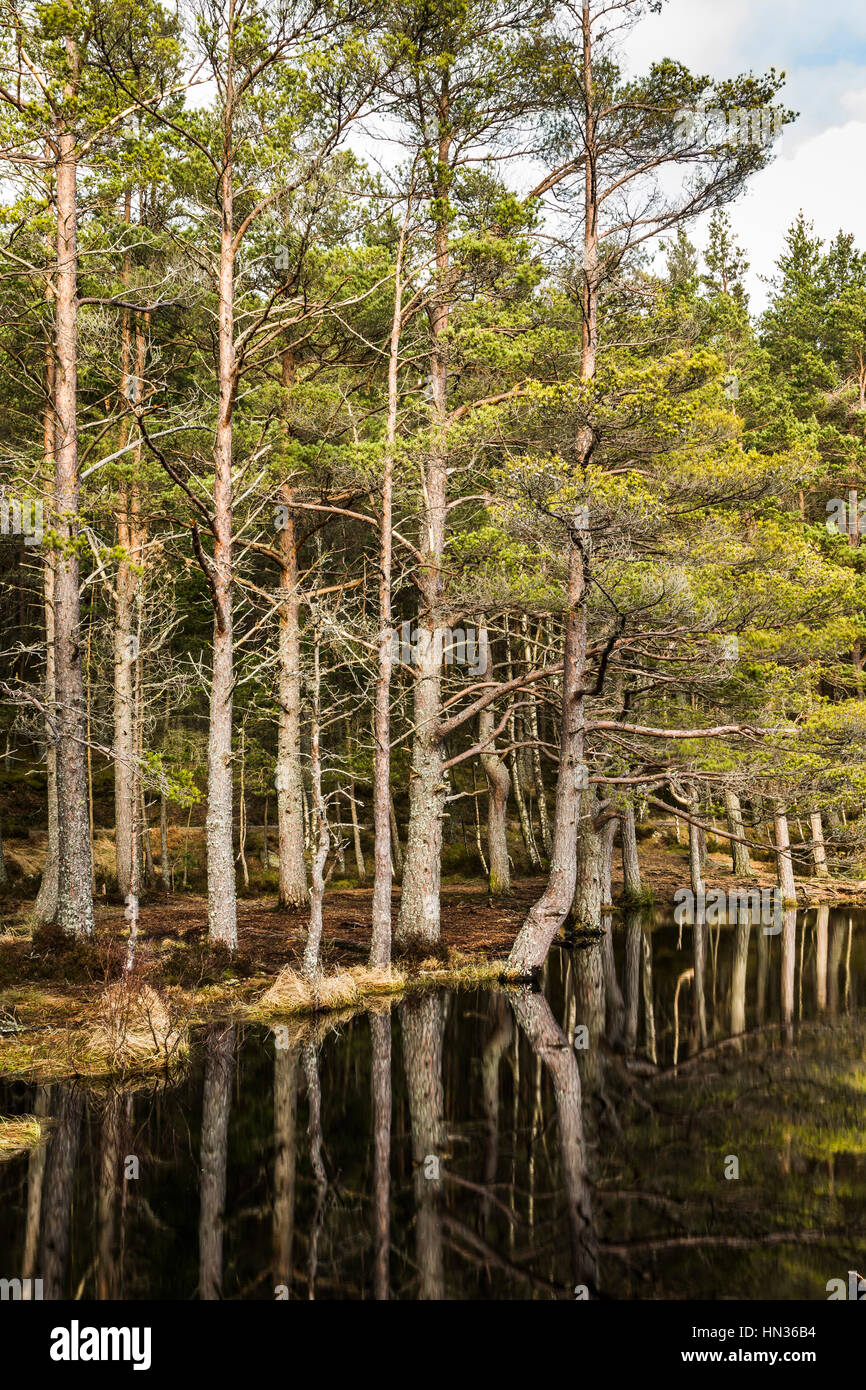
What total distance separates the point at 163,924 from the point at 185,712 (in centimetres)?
1387

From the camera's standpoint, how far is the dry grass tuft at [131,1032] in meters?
8.90

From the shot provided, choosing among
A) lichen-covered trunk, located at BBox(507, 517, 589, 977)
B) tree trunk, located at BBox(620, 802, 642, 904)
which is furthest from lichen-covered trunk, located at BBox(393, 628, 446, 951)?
tree trunk, located at BBox(620, 802, 642, 904)

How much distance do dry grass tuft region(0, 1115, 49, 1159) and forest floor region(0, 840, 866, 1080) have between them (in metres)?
1.32

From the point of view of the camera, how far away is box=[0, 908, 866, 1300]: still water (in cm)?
525

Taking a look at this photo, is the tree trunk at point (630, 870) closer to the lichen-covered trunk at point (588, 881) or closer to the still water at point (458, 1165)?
the lichen-covered trunk at point (588, 881)

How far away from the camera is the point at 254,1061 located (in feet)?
31.2

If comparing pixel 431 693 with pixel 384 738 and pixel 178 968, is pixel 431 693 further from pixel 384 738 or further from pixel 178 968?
pixel 178 968

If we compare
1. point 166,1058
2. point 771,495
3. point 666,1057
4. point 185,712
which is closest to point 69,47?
point 771,495

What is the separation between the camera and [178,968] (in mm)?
12188

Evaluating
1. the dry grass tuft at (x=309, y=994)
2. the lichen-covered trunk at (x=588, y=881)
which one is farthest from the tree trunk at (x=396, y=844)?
the dry grass tuft at (x=309, y=994)

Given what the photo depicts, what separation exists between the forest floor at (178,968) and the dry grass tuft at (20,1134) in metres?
1.32

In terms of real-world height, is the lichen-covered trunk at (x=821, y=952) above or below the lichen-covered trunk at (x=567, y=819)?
below

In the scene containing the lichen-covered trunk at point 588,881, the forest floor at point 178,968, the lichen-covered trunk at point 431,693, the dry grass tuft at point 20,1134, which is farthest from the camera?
the lichen-covered trunk at point 588,881

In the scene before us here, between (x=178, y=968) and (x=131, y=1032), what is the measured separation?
123 inches
